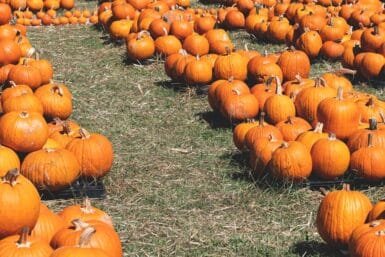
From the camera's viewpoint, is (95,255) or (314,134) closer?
(95,255)

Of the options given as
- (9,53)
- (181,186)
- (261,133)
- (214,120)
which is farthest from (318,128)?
(9,53)

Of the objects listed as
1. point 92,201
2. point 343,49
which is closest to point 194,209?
point 92,201

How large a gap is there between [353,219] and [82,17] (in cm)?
1171

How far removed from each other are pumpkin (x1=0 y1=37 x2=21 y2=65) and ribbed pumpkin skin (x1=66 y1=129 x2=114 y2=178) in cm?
285

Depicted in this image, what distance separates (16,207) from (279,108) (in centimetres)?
386

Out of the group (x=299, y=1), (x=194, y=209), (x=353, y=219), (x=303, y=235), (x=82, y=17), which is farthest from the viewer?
(x=82, y=17)

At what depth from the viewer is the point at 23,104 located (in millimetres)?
7133

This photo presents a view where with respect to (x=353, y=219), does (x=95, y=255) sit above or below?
above

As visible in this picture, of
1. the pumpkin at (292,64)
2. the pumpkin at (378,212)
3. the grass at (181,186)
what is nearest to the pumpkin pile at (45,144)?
the grass at (181,186)

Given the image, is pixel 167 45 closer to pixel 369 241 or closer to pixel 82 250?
pixel 369 241

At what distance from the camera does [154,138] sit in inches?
319

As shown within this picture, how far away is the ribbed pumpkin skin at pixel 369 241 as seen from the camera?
4.38 meters

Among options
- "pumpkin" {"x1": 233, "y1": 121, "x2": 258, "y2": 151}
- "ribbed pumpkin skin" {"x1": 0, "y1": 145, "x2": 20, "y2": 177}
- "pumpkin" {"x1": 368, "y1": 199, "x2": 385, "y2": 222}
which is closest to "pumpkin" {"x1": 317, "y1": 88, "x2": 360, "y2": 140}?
"pumpkin" {"x1": 233, "y1": 121, "x2": 258, "y2": 151}

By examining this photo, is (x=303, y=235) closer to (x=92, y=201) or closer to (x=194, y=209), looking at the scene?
(x=194, y=209)
